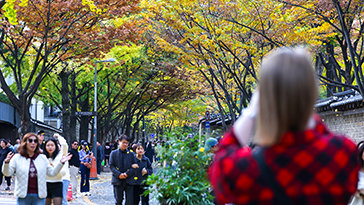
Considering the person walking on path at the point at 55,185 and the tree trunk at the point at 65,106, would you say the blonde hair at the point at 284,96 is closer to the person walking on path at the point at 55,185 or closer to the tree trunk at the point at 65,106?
the person walking on path at the point at 55,185

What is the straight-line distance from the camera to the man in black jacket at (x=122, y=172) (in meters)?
10.8

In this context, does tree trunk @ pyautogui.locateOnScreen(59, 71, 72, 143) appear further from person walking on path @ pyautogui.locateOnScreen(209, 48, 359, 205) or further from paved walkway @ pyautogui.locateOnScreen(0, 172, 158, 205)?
person walking on path @ pyautogui.locateOnScreen(209, 48, 359, 205)

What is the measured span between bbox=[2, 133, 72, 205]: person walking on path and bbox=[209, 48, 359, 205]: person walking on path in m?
5.49

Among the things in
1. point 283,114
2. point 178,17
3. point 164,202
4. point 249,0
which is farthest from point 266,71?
point 178,17

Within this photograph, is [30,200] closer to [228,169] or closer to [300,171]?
[228,169]

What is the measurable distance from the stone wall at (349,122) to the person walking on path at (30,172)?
11.6 metres

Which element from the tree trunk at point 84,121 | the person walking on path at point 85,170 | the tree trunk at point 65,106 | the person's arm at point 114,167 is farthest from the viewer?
the tree trunk at point 84,121

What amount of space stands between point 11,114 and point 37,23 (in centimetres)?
1587

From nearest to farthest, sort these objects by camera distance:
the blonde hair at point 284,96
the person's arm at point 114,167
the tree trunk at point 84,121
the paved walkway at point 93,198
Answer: the blonde hair at point 284,96 < the person's arm at point 114,167 < the paved walkway at point 93,198 < the tree trunk at point 84,121

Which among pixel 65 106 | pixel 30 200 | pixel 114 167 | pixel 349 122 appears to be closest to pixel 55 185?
pixel 30 200

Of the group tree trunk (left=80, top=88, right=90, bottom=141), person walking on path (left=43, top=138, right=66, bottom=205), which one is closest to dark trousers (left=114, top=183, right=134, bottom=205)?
person walking on path (left=43, top=138, right=66, bottom=205)

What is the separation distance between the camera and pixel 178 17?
18.1 metres

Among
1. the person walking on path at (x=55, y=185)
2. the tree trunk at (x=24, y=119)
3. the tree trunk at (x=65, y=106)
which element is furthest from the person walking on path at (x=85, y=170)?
the tree trunk at (x=65, y=106)

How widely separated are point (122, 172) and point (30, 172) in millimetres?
3487
